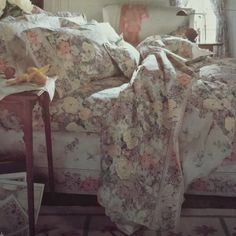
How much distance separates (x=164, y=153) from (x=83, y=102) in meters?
0.45

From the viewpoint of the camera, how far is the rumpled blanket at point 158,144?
5.76 ft

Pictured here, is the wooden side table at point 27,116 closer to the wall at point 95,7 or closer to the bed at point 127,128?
the bed at point 127,128

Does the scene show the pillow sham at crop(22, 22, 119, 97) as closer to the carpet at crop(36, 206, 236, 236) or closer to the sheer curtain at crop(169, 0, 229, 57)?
the carpet at crop(36, 206, 236, 236)

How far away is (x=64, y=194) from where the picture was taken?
2041 mm

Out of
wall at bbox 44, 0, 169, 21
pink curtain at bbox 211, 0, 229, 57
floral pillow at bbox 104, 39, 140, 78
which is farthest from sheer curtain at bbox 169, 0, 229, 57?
floral pillow at bbox 104, 39, 140, 78

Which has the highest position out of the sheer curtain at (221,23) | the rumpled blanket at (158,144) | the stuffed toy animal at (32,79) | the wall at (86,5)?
the wall at (86,5)

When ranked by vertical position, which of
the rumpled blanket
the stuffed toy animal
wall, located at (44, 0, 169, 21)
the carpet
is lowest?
the carpet

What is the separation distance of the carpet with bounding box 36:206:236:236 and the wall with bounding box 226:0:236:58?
2068 mm

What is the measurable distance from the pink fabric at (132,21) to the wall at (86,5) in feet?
0.86

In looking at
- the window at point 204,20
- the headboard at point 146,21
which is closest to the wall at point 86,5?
the headboard at point 146,21

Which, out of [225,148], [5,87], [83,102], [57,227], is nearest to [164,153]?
[225,148]

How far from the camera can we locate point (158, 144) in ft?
5.86

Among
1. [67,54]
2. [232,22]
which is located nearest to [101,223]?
[67,54]

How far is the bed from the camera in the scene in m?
1.77
